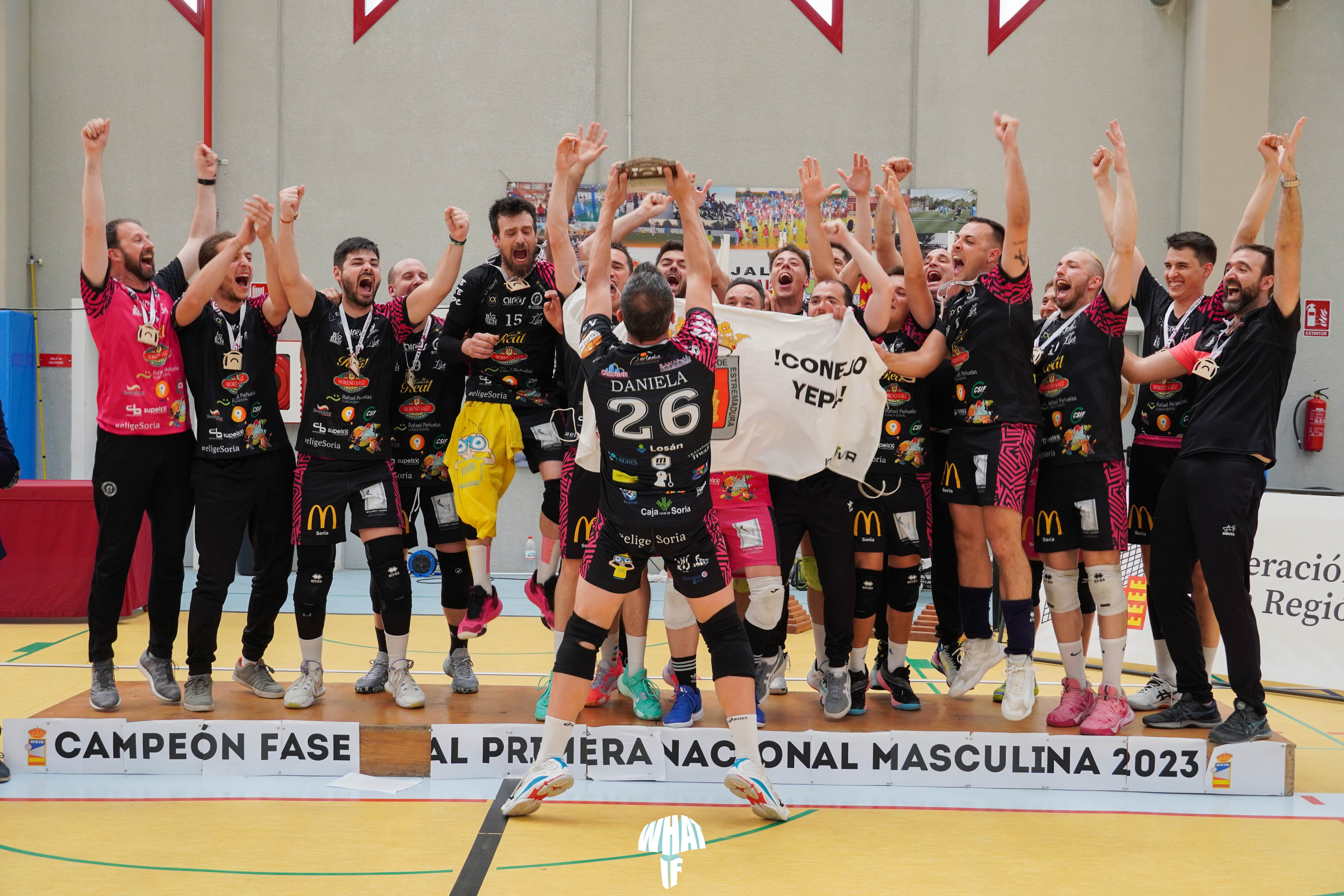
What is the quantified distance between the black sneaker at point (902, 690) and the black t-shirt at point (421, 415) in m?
2.58

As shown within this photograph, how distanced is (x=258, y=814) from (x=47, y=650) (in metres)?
4.21

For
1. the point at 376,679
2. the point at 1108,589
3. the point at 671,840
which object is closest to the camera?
the point at 671,840

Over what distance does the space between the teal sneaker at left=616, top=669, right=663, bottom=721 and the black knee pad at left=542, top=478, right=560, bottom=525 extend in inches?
35.3

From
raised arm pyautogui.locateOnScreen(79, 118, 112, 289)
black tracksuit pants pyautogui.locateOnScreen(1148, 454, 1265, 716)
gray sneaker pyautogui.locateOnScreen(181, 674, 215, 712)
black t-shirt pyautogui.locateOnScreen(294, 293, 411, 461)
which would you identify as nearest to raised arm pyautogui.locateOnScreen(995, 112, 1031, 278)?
black tracksuit pants pyautogui.locateOnScreen(1148, 454, 1265, 716)

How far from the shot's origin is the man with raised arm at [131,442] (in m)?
5.06

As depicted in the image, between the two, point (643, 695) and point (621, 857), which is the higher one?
point (643, 695)

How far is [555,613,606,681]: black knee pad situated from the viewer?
14.1 ft

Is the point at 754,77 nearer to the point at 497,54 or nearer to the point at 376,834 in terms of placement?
the point at 497,54

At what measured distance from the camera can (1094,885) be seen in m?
3.80

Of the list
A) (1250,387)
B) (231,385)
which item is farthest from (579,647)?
(1250,387)

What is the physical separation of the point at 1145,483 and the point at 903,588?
1.43 meters

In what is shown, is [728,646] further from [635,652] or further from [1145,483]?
[1145,483]

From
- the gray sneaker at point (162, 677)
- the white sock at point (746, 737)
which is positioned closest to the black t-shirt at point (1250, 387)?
the white sock at point (746, 737)

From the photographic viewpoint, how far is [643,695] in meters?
5.15
